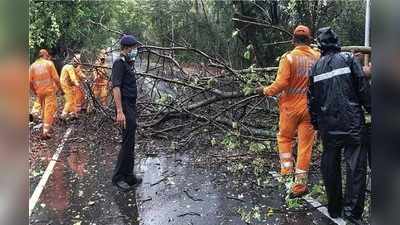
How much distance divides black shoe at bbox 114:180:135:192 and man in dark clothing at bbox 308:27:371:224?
2707mm

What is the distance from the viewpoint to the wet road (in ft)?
17.1

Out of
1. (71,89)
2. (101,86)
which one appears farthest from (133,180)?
(71,89)

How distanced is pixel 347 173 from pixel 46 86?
767cm

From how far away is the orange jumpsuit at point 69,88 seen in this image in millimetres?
12438

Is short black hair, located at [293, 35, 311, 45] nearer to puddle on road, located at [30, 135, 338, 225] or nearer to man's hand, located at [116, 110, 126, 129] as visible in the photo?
puddle on road, located at [30, 135, 338, 225]

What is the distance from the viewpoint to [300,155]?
5.56 meters

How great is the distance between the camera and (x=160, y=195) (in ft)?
20.0

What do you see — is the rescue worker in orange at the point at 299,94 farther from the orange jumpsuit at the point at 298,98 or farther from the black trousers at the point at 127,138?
the black trousers at the point at 127,138

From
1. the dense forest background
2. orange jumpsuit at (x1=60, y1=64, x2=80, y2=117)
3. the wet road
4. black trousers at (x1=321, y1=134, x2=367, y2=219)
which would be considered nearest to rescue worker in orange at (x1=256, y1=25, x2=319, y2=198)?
the wet road
